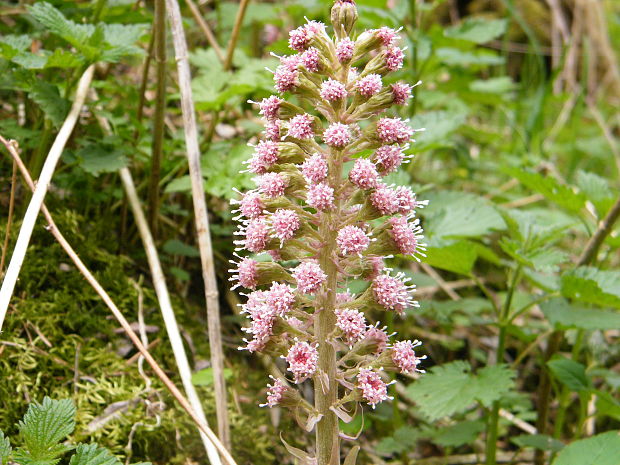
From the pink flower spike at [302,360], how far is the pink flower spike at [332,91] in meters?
0.72

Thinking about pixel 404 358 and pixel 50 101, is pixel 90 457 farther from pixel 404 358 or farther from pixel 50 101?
pixel 50 101

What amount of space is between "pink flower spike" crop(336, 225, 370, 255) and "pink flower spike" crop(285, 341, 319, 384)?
0.30m

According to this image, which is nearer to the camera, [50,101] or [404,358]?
[404,358]

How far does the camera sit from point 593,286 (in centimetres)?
252

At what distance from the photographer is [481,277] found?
475 cm

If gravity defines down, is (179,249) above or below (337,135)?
below

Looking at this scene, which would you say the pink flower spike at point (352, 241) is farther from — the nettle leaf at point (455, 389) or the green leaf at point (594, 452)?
the green leaf at point (594, 452)

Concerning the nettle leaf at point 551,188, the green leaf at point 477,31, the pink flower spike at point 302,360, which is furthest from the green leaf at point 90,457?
the green leaf at point 477,31

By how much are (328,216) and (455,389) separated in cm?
116

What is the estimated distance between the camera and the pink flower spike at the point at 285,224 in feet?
6.12

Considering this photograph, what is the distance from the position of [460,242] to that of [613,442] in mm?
912

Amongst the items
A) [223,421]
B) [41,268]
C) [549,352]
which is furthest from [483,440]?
[41,268]

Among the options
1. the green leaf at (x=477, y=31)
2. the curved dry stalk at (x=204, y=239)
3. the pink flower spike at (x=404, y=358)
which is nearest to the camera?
the pink flower spike at (x=404, y=358)

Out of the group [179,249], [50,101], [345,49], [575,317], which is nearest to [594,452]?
[575,317]
